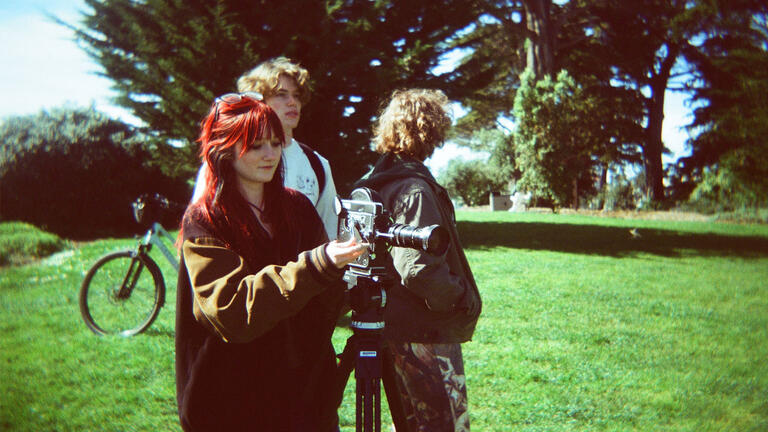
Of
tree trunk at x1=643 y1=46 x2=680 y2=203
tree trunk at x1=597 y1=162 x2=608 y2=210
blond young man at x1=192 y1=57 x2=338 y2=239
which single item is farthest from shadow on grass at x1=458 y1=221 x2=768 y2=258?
tree trunk at x1=597 y1=162 x2=608 y2=210

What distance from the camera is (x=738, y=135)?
11.4 metres

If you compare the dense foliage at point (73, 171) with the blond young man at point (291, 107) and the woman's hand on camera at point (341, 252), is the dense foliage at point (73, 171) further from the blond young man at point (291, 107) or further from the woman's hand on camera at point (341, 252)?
the woman's hand on camera at point (341, 252)

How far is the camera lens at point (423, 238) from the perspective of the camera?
150 centimetres

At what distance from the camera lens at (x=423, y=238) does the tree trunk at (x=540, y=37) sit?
20.8 metres

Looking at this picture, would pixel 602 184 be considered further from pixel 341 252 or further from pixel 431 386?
pixel 341 252

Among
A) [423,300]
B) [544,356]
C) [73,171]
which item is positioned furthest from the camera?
[73,171]

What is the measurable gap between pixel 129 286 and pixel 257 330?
454 cm

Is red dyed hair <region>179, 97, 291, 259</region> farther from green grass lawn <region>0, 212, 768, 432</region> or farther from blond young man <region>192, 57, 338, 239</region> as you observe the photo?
green grass lawn <region>0, 212, 768, 432</region>

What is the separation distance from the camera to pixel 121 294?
207 inches

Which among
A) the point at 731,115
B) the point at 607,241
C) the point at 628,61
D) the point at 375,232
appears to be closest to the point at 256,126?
the point at 375,232

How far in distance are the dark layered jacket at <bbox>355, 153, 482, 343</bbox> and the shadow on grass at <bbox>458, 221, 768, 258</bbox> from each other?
32.2 ft

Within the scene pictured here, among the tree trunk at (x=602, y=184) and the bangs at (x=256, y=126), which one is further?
the tree trunk at (x=602, y=184)

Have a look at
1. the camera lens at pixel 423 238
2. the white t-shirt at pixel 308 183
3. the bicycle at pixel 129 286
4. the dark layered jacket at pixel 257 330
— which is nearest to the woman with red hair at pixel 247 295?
the dark layered jacket at pixel 257 330

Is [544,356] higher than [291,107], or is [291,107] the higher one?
[291,107]
